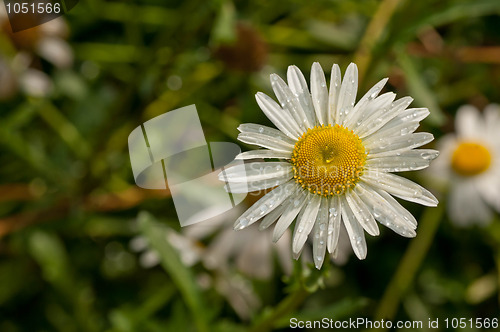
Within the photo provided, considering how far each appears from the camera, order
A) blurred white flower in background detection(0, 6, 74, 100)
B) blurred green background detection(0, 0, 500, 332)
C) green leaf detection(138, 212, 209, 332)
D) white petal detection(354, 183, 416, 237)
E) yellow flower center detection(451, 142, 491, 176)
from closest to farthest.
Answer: white petal detection(354, 183, 416, 237) → green leaf detection(138, 212, 209, 332) → blurred green background detection(0, 0, 500, 332) → blurred white flower in background detection(0, 6, 74, 100) → yellow flower center detection(451, 142, 491, 176)

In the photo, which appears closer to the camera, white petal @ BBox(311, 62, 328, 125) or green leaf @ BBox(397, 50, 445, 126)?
white petal @ BBox(311, 62, 328, 125)

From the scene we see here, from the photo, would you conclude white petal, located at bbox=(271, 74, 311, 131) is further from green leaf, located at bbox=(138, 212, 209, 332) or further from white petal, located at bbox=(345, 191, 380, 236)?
green leaf, located at bbox=(138, 212, 209, 332)

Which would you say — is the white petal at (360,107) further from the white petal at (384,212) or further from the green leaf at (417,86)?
the green leaf at (417,86)

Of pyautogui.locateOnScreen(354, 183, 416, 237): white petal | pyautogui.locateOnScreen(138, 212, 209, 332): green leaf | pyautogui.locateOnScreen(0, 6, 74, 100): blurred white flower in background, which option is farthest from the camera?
pyautogui.locateOnScreen(0, 6, 74, 100): blurred white flower in background

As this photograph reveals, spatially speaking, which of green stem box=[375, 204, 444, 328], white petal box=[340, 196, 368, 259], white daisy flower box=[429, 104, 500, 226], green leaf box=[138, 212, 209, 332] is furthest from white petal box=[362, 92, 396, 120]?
white daisy flower box=[429, 104, 500, 226]

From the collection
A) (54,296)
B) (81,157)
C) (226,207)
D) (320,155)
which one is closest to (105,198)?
(81,157)

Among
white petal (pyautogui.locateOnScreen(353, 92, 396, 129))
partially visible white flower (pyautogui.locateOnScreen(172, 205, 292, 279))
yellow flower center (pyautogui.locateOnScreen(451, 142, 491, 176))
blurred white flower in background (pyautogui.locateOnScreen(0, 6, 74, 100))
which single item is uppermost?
blurred white flower in background (pyautogui.locateOnScreen(0, 6, 74, 100))

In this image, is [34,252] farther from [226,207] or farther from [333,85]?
[333,85]

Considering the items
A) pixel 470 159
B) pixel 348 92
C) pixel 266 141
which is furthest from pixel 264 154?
pixel 470 159

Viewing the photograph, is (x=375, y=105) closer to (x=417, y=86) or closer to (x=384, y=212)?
(x=384, y=212)
